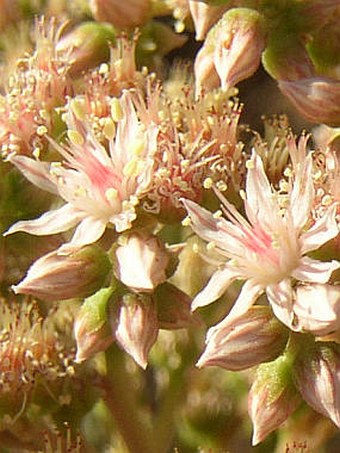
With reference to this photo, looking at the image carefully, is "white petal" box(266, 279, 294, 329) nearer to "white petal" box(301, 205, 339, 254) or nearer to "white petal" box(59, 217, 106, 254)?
"white petal" box(301, 205, 339, 254)

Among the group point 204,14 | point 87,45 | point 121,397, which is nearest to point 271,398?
point 121,397

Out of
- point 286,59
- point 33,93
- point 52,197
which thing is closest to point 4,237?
point 52,197

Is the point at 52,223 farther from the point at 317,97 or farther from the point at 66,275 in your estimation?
the point at 317,97

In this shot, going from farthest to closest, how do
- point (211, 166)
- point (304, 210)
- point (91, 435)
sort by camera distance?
point (91, 435), point (211, 166), point (304, 210)

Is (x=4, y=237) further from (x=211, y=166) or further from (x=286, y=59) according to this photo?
(x=286, y=59)

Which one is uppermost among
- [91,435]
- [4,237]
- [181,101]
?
[181,101]

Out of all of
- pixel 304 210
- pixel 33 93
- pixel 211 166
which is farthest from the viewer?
pixel 33 93

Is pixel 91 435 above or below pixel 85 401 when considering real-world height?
below

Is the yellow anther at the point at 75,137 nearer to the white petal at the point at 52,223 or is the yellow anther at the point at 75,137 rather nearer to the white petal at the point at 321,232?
the white petal at the point at 52,223
